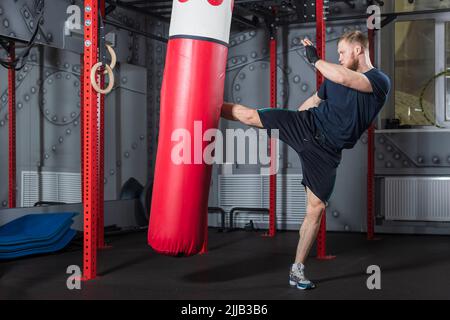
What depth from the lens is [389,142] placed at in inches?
269

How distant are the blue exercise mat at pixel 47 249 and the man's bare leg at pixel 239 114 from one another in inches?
86.0

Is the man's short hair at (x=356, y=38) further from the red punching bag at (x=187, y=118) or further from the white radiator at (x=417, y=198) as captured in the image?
the white radiator at (x=417, y=198)

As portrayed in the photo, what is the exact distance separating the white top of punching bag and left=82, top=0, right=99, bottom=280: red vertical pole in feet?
2.96

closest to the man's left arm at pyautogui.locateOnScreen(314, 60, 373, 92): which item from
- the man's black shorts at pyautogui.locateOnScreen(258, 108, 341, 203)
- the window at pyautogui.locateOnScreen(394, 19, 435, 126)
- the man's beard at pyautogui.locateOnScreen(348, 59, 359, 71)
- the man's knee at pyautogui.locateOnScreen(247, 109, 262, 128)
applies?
the man's beard at pyautogui.locateOnScreen(348, 59, 359, 71)

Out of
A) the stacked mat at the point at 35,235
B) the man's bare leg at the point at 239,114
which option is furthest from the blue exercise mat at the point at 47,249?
the man's bare leg at the point at 239,114

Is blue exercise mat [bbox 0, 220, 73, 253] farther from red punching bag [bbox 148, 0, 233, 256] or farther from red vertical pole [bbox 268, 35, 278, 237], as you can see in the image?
red vertical pole [bbox 268, 35, 278, 237]

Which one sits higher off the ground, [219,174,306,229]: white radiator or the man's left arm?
the man's left arm

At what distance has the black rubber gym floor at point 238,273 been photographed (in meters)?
3.67

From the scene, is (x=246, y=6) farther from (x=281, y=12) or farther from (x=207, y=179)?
(x=207, y=179)

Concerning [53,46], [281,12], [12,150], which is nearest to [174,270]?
[12,150]

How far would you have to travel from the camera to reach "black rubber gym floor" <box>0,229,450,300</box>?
3668 mm

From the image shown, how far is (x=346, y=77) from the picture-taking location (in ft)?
11.8

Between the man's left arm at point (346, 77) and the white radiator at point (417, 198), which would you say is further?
the white radiator at point (417, 198)

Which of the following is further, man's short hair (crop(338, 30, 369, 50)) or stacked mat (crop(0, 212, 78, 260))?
stacked mat (crop(0, 212, 78, 260))
